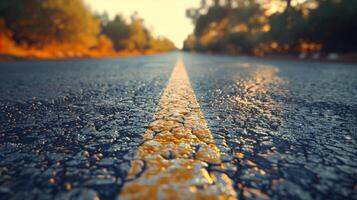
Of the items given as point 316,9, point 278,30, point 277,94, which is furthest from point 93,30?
point 277,94

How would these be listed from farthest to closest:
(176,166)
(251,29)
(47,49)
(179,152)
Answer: (251,29)
(47,49)
(179,152)
(176,166)

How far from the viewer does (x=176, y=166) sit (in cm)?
109

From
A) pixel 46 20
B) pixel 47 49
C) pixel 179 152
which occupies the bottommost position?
pixel 47 49

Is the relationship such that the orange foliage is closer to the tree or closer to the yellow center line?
the tree

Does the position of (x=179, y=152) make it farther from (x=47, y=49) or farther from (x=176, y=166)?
(x=47, y=49)

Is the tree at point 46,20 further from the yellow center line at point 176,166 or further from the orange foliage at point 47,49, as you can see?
the yellow center line at point 176,166

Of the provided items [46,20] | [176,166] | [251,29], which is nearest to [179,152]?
[176,166]

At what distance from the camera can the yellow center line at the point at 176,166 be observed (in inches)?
34.4

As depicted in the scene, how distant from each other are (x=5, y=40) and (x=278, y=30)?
77.3 ft

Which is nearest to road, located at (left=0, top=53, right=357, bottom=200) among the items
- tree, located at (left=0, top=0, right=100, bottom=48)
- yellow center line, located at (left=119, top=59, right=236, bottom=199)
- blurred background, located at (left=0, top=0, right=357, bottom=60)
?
yellow center line, located at (left=119, top=59, right=236, bottom=199)

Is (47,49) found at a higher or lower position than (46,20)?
lower

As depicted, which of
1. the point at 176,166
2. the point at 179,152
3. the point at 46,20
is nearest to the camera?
the point at 176,166

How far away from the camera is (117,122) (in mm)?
1879

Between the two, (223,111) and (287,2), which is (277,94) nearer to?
(223,111)
